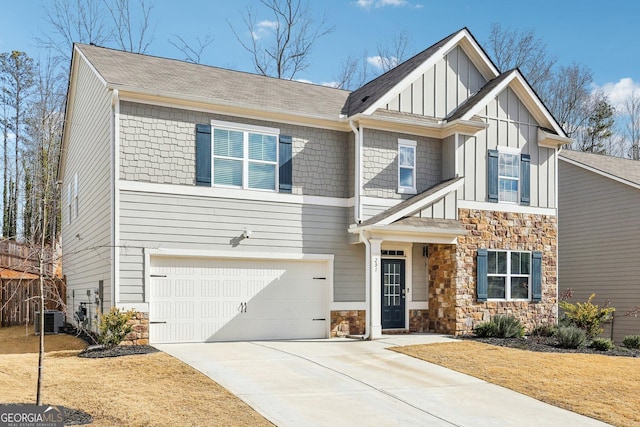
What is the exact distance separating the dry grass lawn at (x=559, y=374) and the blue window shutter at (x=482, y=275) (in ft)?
7.37

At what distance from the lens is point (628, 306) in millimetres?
20125

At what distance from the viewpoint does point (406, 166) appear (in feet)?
55.2

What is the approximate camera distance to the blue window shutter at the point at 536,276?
17.7 metres

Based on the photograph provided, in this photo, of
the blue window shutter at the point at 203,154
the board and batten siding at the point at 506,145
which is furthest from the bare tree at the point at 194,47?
the board and batten siding at the point at 506,145

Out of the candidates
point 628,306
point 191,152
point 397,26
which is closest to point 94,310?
point 191,152

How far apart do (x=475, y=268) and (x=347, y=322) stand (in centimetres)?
368

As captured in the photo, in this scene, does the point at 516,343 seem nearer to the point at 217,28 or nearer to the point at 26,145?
the point at 217,28

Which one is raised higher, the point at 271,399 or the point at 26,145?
the point at 26,145

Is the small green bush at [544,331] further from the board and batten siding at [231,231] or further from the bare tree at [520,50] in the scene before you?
the bare tree at [520,50]

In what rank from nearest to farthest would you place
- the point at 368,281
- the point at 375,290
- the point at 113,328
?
the point at 113,328 < the point at 375,290 < the point at 368,281

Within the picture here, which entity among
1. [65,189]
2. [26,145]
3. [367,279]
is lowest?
[367,279]

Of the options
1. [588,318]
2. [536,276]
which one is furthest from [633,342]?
[536,276]

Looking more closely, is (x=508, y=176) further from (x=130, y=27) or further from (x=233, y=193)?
(x=130, y=27)

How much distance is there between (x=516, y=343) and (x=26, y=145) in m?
26.1
